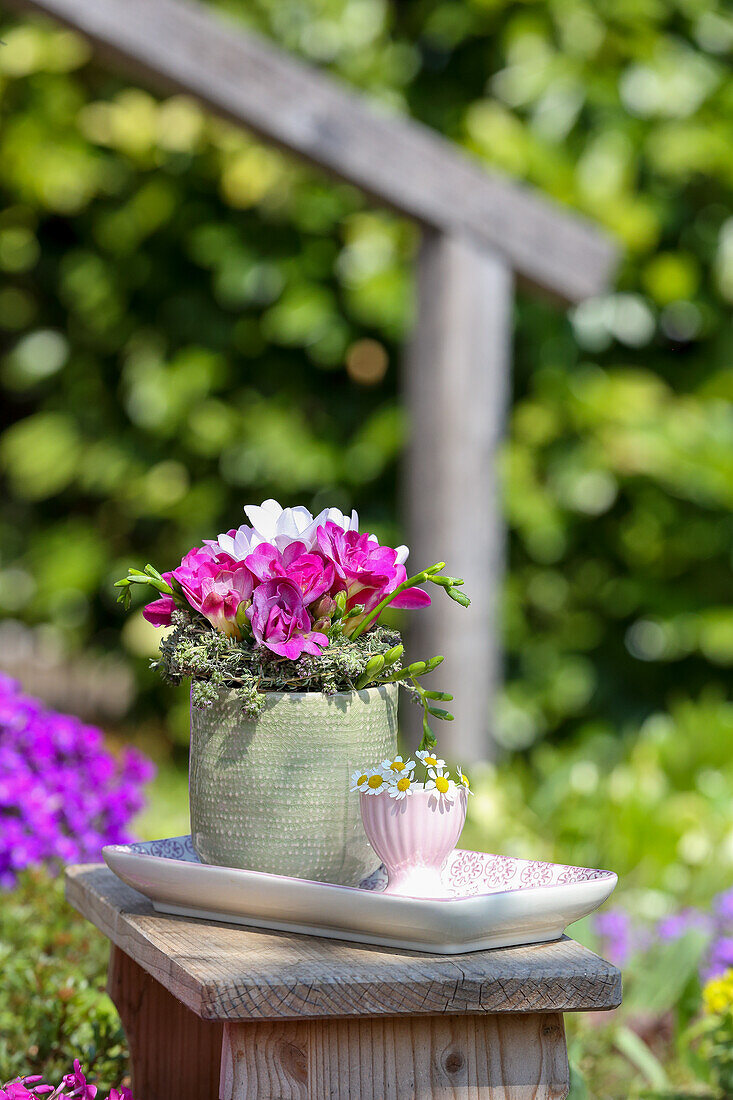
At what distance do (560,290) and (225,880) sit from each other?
2531 millimetres

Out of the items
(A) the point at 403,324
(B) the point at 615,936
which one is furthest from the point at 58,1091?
(A) the point at 403,324

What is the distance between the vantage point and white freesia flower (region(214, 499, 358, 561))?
1.28 m

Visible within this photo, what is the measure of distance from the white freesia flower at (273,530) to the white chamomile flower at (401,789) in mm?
272

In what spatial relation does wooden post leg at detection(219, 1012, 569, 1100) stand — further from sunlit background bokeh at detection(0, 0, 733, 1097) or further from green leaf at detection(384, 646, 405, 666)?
sunlit background bokeh at detection(0, 0, 733, 1097)

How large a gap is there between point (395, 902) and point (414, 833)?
8 cm

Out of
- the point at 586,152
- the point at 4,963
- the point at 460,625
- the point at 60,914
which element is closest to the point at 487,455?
the point at 460,625

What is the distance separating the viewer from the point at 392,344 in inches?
174

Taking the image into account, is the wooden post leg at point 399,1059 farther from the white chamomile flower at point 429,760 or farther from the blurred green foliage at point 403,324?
the blurred green foliage at point 403,324

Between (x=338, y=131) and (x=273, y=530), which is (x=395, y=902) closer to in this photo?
(x=273, y=530)

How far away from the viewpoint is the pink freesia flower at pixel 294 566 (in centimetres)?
125

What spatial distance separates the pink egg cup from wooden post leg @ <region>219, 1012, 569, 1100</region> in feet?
0.44

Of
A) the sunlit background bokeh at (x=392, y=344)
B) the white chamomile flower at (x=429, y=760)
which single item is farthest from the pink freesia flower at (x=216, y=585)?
the sunlit background bokeh at (x=392, y=344)

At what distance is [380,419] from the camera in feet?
14.0

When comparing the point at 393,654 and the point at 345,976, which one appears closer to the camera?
the point at 345,976
